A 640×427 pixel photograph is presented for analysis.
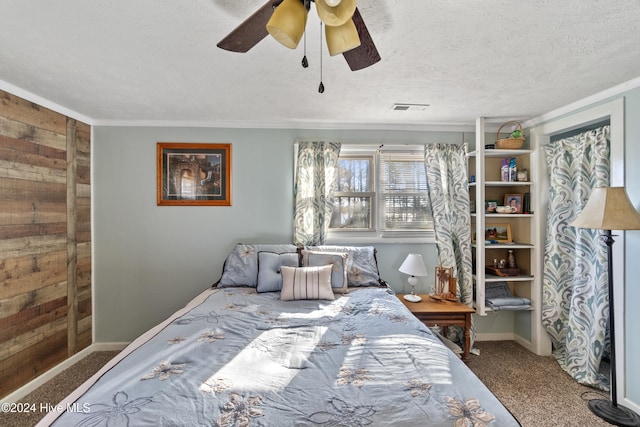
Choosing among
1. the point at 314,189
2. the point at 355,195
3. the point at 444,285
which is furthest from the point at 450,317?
the point at 314,189

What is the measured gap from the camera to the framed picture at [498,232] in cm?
318

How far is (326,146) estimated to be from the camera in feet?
10.1

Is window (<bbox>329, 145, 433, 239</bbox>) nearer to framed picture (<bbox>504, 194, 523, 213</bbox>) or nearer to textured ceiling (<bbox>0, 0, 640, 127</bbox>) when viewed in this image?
textured ceiling (<bbox>0, 0, 640, 127</bbox>)

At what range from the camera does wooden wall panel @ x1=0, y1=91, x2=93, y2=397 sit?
2176 mm

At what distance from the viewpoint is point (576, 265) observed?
2541mm

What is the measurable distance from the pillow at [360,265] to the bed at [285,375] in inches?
18.9

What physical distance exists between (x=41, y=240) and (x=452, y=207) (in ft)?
12.6

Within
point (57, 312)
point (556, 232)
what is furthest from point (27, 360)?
point (556, 232)

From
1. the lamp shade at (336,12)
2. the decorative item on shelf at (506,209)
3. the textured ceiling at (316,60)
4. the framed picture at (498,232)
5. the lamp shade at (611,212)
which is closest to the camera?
the lamp shade at (336,12)

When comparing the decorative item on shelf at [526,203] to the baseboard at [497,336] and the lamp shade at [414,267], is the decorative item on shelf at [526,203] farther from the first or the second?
the baseboard at [497,336]

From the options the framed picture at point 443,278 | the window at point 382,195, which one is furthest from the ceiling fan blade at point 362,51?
the framed picture at point 443,278

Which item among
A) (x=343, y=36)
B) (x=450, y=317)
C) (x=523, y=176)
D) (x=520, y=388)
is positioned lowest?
(x=520, y=388)

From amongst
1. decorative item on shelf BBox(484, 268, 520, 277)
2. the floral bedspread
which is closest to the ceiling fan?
the floral bedspread

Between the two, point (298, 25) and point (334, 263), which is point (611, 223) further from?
point (298, 25)
